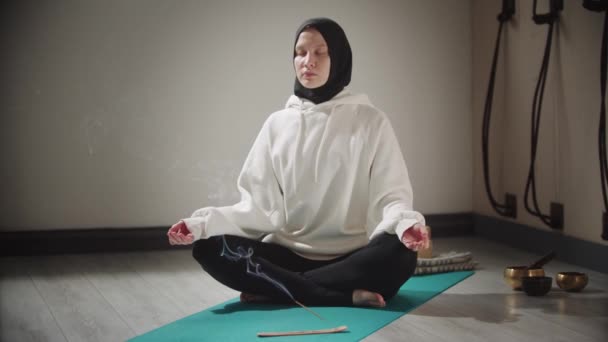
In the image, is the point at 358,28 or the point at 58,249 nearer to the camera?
the point at 58,249

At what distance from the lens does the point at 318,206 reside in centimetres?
304

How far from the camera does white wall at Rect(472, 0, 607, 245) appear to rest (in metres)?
3.59

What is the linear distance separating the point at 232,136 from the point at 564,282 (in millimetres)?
2093

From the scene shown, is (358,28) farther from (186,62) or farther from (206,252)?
(206,252)

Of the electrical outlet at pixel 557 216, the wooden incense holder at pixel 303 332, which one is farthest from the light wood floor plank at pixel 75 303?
the electrical outlet at pixel 557 216

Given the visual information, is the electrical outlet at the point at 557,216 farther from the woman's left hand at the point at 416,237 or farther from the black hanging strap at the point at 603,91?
the woman's left hand at the point at 416,237

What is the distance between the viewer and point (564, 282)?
3141 millimetres

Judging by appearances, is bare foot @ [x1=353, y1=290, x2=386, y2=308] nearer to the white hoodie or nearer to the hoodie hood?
the white hoodie

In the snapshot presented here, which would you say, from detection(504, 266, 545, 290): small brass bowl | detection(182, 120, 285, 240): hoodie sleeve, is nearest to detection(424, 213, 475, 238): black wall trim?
detection(504, 266, 545, 290): small brass bowl

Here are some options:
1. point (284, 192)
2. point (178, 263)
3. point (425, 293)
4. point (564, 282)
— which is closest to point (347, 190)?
point (284, 192)

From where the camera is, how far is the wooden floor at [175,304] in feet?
8.51

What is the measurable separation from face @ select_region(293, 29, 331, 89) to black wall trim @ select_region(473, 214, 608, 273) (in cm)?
158

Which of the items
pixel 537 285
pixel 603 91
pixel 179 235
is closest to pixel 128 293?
pixel 179 235

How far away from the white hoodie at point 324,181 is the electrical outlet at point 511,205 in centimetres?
157
